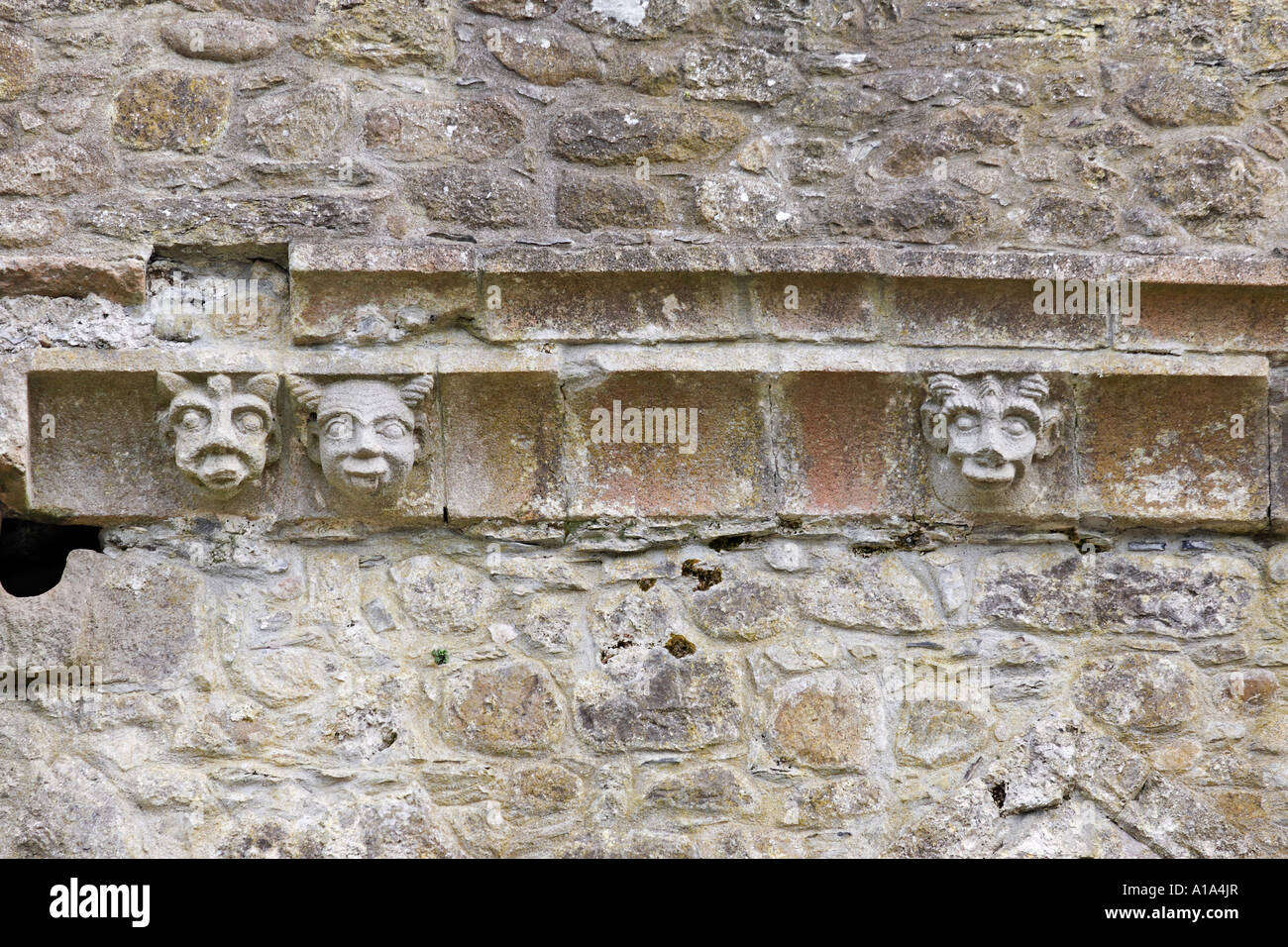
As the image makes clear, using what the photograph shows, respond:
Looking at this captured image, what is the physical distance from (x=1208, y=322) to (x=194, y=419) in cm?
236

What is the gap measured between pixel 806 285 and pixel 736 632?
0.82 meters

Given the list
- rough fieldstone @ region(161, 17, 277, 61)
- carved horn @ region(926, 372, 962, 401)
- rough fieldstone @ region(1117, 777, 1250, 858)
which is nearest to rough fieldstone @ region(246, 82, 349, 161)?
rough fieldstone @ region(161, 17, 277, 61)

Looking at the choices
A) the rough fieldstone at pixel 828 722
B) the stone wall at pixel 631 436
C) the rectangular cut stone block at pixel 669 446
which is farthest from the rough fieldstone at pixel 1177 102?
the rough fieldstone at pixel 828 722

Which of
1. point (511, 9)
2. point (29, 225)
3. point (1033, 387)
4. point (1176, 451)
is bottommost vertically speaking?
point (1176, 451)

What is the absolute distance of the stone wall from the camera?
3.51 m

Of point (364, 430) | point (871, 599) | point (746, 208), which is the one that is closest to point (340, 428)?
point (364, 430)

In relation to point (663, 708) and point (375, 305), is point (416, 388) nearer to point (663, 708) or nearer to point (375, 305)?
point (375, 305)

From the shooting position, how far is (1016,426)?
3.62m

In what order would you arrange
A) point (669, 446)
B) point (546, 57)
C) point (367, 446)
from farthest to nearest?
point (546, 57)
point (669, 446)
point (367, 446)
